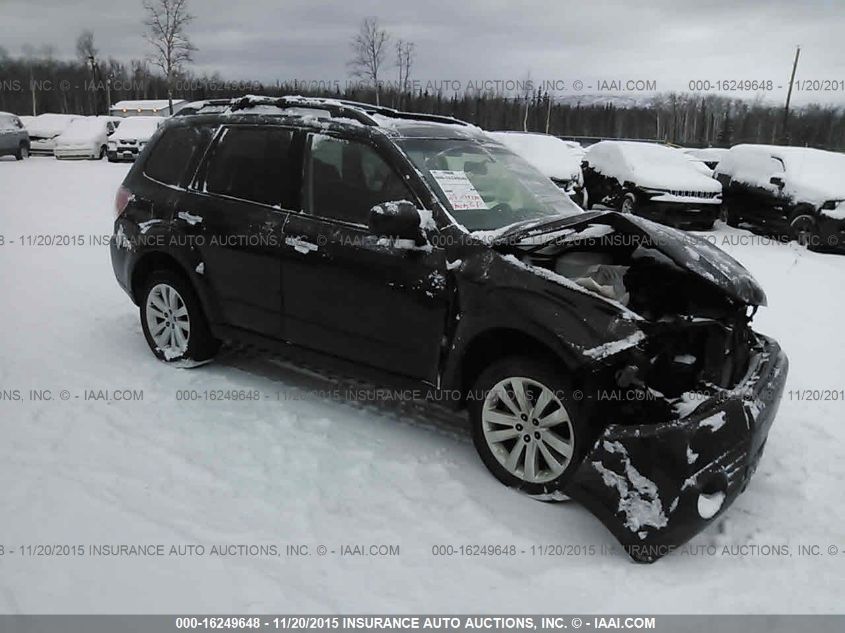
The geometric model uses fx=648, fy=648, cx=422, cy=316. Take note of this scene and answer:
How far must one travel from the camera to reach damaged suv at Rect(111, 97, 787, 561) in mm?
2924

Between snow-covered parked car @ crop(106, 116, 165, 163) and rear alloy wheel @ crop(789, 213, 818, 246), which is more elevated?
snow-covered parked car @ crop(106, 116, 165, 163)

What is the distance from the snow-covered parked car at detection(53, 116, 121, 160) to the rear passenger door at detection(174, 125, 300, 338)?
22.4 m

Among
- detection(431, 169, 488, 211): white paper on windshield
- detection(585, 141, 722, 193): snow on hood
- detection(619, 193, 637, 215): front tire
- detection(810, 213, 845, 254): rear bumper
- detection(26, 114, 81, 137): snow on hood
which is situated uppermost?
detection(26, 114, 81, 137): snow on hood

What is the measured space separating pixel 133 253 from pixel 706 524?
4262mm

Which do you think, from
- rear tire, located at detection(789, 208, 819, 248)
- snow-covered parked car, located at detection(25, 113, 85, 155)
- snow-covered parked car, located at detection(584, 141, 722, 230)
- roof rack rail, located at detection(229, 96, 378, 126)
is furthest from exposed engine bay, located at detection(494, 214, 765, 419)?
snow-covered parked car, located at detection(25, 113, 85, 155)

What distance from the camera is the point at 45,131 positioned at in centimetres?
2795

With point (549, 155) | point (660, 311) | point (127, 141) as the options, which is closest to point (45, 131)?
point (127, 141)

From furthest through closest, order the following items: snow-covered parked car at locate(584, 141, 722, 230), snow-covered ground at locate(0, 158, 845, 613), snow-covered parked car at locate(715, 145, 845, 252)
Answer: snow-covered parked car at locate(584, 141, 722, 230), snow-covered parked car at locate(715, 145, 845, 252), snow-covered ground at locate(0, 158, 845, 613)

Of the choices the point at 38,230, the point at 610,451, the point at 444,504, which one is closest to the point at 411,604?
the point at 444,504

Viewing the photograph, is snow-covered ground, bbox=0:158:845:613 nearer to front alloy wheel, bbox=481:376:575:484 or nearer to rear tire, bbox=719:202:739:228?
front alloy wheel, bbox=481:376:575:484

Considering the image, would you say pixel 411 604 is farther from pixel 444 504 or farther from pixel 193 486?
pixel 193 486

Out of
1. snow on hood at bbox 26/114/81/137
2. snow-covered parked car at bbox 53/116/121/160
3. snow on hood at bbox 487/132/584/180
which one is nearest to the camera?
snow on hood at bbox 487/132/584/180

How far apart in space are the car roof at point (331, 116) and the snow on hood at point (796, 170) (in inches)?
361

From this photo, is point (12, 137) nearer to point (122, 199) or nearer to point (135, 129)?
point (135, 129)
